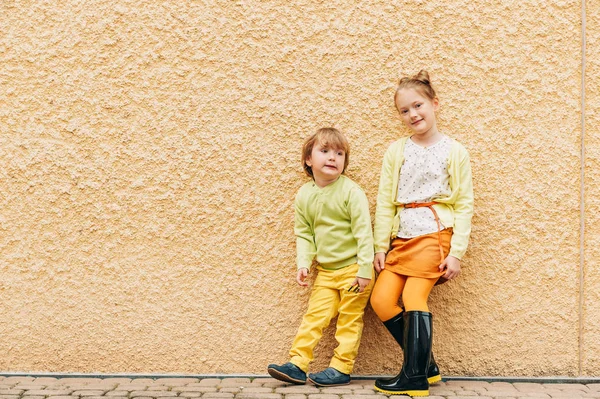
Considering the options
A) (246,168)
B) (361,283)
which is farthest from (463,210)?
(246,168)

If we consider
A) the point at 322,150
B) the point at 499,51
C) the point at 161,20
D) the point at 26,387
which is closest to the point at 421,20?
the point at 499,51

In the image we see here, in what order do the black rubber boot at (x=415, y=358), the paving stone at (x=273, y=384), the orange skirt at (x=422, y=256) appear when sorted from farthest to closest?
the paving stone at (x=273, y=384)
the orange skirt at (x=422, y=256)
the black rubber boot at (x=415, y=358)

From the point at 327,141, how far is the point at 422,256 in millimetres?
752

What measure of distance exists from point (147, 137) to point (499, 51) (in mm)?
1950

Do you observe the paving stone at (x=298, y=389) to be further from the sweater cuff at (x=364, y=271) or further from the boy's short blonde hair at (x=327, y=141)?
the boy's short blonde hair at (x=327, y=141)

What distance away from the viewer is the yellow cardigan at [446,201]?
11.4 feet

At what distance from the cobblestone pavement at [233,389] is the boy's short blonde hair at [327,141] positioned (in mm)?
1164

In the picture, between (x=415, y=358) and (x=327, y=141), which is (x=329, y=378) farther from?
(x=327, y=141)

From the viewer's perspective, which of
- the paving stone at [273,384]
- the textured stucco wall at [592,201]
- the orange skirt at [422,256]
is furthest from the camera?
the textured stucco wall at [592,201]

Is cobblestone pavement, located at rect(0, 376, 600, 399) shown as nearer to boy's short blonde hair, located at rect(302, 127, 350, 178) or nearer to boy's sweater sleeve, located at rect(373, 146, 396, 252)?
boy's sweater sleeve, located at rect(373, 146, 396, 252)

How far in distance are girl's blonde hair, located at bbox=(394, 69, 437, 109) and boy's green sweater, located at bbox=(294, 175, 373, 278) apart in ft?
1.87

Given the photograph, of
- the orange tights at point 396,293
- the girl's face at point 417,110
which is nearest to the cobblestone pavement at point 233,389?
the orange tights at point 396,293

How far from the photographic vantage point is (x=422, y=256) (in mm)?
3475

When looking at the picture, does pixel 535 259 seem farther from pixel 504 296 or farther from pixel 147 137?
pixel 147 137
